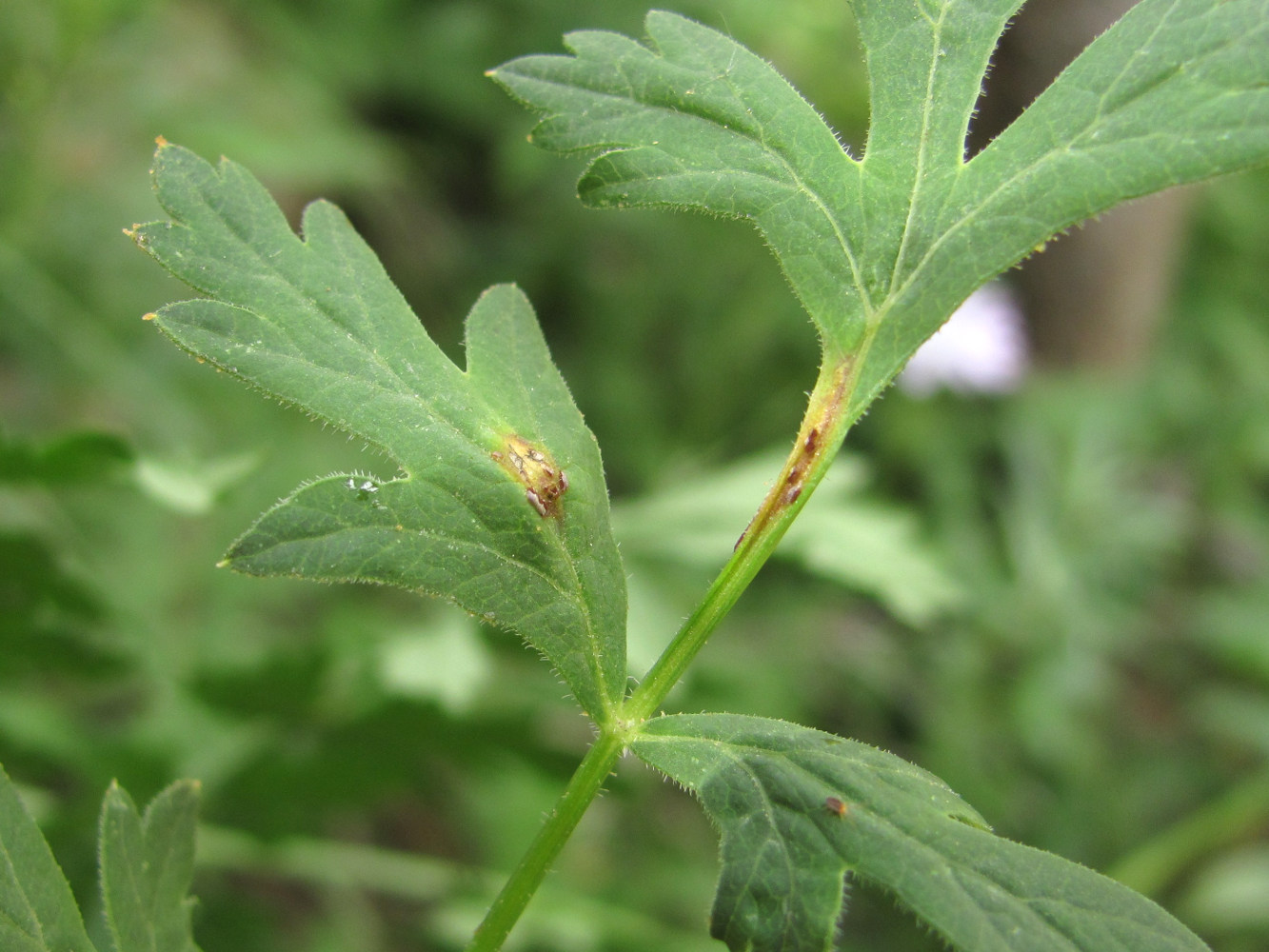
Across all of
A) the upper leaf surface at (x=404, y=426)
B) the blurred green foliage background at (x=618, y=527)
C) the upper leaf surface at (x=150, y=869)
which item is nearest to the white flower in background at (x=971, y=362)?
the blurred green foliage background at (x=618, y=527)

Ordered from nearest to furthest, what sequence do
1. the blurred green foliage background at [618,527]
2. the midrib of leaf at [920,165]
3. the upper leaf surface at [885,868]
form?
the upper leaf surface at [885,868] < the midrib of leaf at [920,165] < the blurred green foliage background at [618,527]

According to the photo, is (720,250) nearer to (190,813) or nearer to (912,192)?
(912,192)

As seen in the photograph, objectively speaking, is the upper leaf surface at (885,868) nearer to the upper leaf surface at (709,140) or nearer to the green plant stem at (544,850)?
the green plant stem at (544,850)

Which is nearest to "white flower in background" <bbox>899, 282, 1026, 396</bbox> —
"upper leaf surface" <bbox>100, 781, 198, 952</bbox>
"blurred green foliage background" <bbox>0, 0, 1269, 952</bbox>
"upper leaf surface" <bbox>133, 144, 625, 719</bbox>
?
"blurred green foliage background" <bbox>0, 0, 1269, 952</bbox>

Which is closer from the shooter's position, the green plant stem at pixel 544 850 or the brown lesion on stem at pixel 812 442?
the green plant stem at pixel 544 850

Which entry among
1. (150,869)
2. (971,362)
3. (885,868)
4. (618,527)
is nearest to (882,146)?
(885,868)

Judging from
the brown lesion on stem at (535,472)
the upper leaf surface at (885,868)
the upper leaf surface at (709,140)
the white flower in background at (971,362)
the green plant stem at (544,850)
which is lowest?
the green plant stem at (544,850)

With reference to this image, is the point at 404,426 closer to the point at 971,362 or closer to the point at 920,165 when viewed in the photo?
the point at 920,165
